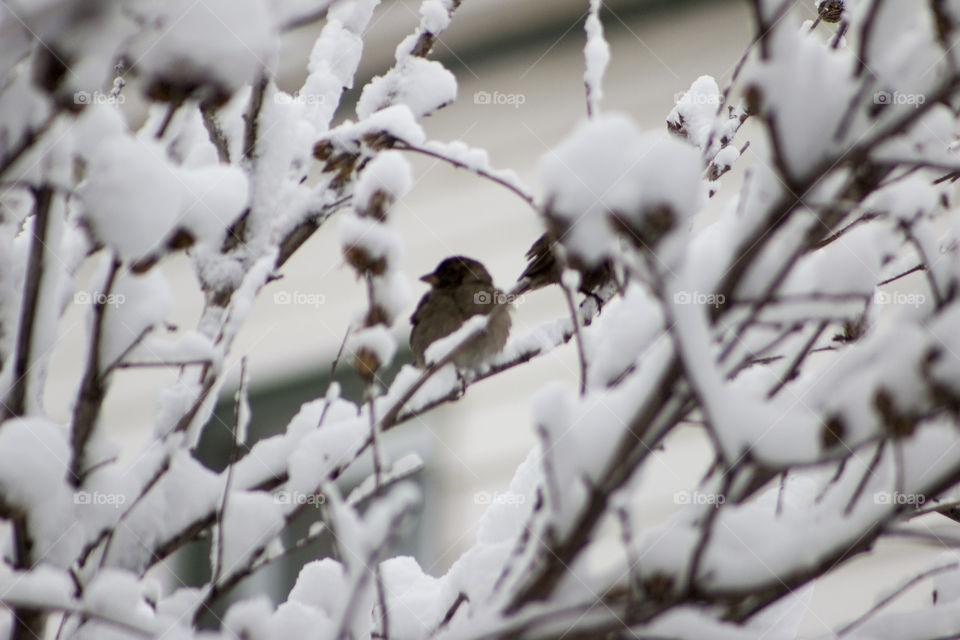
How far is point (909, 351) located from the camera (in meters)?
0.78

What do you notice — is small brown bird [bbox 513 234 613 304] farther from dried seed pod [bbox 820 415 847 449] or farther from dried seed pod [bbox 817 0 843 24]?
dried seed pod [bbox 820 415 847 449]

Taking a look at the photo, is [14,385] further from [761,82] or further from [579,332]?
[761,82]

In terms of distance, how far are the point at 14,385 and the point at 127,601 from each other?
246 millimetres
